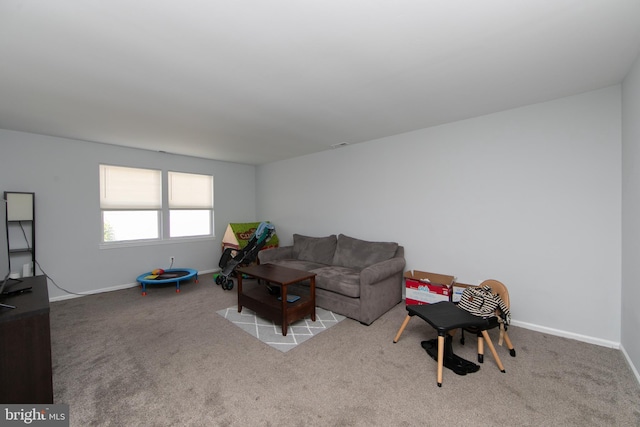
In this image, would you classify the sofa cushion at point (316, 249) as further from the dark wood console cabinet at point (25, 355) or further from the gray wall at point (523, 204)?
the dark wood console cabinet at point (25, 355)

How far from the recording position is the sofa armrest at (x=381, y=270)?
9.73 ft

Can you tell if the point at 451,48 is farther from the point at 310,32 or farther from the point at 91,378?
the point at 91,378

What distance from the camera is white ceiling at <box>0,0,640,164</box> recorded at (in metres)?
1.46

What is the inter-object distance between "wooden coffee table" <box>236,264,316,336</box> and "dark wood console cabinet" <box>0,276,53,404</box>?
5.59 ft

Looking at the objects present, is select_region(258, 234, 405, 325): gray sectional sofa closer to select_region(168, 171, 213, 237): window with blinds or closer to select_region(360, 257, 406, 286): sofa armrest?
select_region(360, 257, 406, 286): sofa armrest

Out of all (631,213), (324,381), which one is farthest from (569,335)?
(324,381)

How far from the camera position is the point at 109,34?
5.31ft

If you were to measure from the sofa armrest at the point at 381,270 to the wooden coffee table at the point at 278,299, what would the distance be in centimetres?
61

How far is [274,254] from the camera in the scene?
4.55 meters

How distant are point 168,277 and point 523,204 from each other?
17.1ft

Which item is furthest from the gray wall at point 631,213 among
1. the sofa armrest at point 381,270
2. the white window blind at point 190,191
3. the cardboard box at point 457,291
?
the white window blind at point 190,191

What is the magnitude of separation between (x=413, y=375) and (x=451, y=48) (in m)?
2.50

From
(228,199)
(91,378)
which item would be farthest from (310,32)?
(228,199)

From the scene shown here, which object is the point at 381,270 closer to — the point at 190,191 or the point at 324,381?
the point at 324,381
